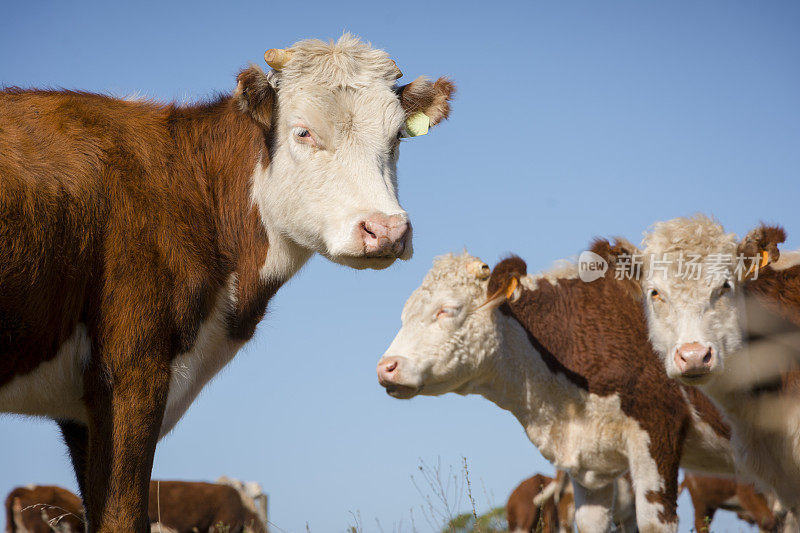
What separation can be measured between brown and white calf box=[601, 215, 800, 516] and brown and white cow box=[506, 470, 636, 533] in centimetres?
283

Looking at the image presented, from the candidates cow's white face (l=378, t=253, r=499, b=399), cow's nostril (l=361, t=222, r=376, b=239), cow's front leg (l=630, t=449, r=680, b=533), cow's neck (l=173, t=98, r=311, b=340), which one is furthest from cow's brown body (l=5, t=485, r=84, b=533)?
cow's nostril (l=361, t=222, r=376, b=239)

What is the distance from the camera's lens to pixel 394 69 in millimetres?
4590

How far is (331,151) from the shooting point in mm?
4137

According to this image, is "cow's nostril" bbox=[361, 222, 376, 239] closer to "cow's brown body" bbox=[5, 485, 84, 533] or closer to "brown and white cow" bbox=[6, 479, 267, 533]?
"brown and white cow" bbox=[6, 479, 267, 533]

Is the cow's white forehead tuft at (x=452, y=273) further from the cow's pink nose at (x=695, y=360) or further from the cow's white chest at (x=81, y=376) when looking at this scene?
the cow's white chest at (x=81, y=376)

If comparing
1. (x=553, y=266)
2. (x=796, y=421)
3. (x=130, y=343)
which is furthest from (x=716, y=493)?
(x=130, y=343)

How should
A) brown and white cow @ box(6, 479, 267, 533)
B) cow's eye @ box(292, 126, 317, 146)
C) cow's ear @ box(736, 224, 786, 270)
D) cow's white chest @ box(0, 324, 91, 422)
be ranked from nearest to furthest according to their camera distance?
cow's white chest @ box(0, 324, 91, 422), cow's eye @ box(292, 126, 317, 146), cow's ear @ box(736, 224, 786, 270), brown and white cow @ box(6, 479, 267, 533)

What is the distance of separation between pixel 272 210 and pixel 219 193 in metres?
0.28

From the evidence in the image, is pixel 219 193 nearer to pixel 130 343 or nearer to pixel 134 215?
pixel 134 215

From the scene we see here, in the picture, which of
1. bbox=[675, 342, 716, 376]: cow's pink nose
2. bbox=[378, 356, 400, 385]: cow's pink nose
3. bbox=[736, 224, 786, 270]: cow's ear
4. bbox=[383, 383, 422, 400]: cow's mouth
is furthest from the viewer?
bbox=[383, 383, 422, 400]: cow's mouth

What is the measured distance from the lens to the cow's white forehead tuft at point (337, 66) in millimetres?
4312

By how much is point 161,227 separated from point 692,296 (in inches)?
168

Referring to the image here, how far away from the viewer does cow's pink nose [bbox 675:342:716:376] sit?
5871 millimetres

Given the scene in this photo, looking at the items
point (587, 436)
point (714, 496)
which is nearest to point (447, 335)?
point (587, 436)
